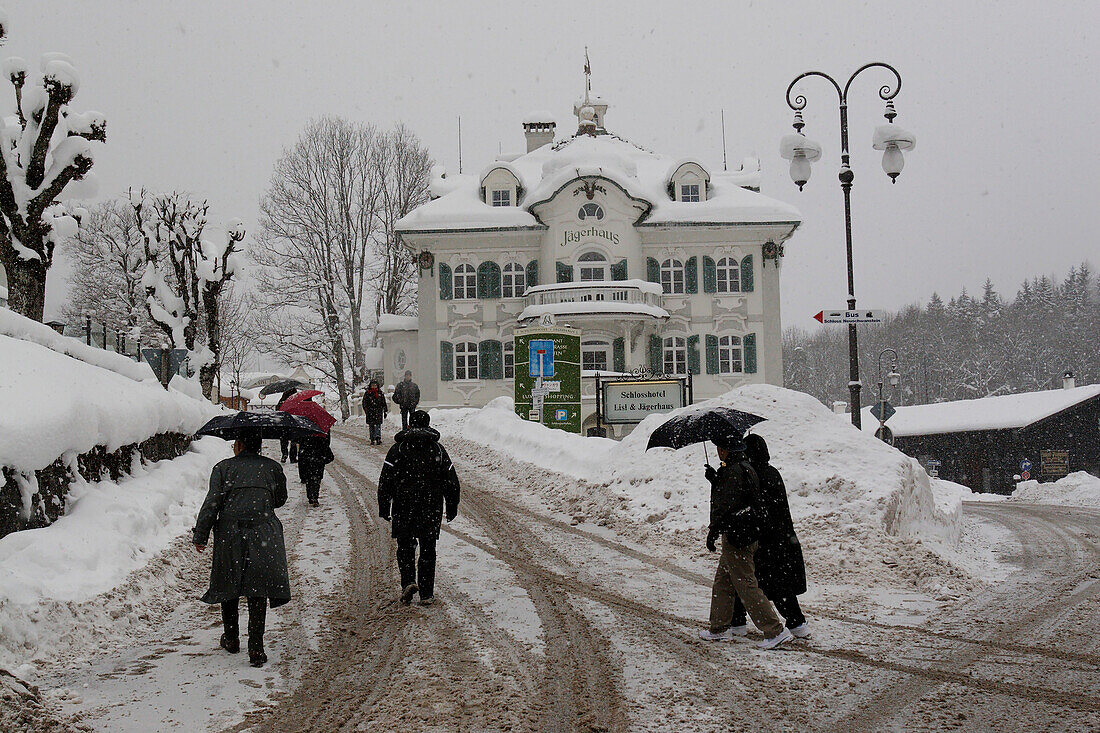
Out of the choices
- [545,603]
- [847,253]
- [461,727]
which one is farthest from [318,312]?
[461,727]

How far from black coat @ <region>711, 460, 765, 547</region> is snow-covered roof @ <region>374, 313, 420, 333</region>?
33.6 m

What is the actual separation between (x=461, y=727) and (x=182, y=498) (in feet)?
27.5

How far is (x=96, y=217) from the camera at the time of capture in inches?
2036

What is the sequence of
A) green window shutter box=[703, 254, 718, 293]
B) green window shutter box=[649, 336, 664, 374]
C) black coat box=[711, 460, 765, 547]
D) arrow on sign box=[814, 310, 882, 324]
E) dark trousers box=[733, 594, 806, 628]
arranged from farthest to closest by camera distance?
green window shutter box=[703, 254, 718, 293] → green window shutter box=[649, 336, 664, 374] → arrow on sign box=[814, 310, 882, 324] → dark trousers box=[733, 594, 806, 628] → black coat box=[711, 460, 765, 547]

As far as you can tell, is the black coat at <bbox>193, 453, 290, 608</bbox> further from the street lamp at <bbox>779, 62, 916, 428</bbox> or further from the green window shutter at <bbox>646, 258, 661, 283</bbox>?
the green window shutter at <bbox>646, 258, 661, 283</bbox>

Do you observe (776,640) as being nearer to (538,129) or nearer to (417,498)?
(417,498)

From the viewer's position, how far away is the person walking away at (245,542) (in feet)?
21.9

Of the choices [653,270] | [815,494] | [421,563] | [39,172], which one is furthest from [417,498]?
[653,270]

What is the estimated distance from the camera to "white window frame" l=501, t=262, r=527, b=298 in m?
39.1

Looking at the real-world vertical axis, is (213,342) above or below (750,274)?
below

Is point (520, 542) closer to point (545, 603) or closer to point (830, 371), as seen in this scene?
point (545, 603)

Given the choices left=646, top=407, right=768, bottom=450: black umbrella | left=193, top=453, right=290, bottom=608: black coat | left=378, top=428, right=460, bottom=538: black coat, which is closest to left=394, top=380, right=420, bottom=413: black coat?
left=378, top=428, right=460, bottom=538: black coat

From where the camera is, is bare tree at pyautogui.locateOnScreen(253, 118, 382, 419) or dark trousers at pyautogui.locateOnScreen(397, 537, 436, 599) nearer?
dark trousers at pyautogui.locateOnScreen(397, 537, 436, 599)

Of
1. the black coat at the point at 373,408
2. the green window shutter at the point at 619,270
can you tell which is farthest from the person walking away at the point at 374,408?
the green window shutter at the point at 619,270
